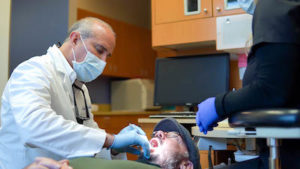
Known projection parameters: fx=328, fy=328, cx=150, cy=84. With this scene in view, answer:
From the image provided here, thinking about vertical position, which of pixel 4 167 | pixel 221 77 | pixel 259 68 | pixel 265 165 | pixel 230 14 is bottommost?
pixel 4 167

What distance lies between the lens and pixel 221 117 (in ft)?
3.60

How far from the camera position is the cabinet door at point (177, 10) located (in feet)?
8.66

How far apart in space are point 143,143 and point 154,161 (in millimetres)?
130

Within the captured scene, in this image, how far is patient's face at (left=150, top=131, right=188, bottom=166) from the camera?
56.5 inches

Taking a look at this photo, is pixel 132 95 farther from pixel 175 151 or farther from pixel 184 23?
pixel 175 151

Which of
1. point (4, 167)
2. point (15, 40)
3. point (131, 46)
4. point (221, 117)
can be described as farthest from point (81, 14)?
point (221, 117)

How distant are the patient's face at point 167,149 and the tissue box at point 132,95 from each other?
9.46ft

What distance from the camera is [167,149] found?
57.4 inches

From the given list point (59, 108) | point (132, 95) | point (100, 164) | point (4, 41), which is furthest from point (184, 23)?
point (132, 95)

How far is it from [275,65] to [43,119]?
2.82ft

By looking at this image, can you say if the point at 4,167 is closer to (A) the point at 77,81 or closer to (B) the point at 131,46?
(A) the point at 77,81

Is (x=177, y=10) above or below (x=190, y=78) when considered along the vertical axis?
above

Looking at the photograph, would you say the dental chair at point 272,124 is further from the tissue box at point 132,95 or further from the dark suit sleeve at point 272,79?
the tissue box at point 132,95

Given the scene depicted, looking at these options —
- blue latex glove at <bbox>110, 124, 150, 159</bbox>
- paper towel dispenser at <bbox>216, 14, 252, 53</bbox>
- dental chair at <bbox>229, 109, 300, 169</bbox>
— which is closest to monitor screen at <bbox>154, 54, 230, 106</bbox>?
paper towel dispenser at <bbox>216, 14, 252, 53</bbox>
